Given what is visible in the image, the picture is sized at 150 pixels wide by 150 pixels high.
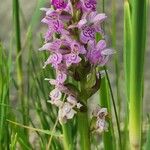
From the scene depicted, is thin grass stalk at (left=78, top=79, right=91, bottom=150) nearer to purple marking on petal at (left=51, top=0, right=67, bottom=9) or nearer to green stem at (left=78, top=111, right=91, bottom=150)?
green stem at (left=78, top=111, right=91, bottom=150)

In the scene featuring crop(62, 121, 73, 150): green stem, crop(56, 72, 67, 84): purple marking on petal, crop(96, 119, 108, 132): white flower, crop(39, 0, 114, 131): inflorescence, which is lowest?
crop(62, 121, 73, 150): green stem

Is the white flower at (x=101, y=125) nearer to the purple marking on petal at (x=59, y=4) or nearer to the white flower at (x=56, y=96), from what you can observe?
the white flower at (x=56, y=96)

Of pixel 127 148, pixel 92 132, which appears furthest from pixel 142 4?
pixel 127 148

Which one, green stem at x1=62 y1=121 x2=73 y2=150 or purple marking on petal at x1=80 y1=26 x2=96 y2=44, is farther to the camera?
green stem at x1=62 y1=121 x2=73 y2=150

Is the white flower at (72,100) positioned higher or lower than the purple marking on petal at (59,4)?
lower

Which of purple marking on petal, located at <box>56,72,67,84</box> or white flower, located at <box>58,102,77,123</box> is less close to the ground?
purple marking on petal, located at <box>56,72,67,84</box>

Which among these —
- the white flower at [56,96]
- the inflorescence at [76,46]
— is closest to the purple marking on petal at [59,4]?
the inflorescence at [76,46]

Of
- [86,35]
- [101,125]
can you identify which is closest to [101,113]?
[101,125]

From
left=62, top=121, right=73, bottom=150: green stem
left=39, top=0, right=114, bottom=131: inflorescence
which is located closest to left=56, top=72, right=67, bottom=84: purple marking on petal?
left=39, top=0, right=114, bottom=131: inflorescence
